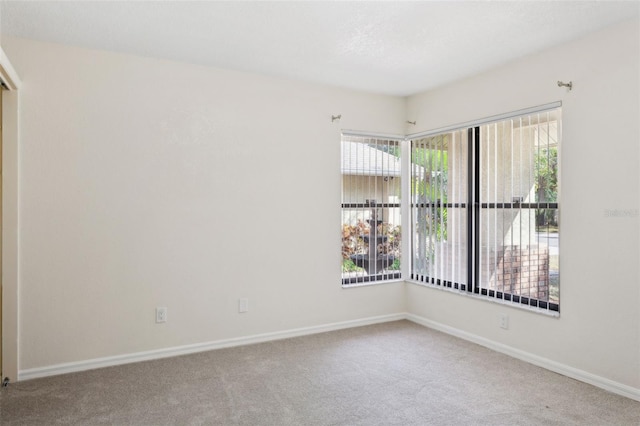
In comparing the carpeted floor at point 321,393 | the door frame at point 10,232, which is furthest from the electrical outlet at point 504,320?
the door frame at point 10,232

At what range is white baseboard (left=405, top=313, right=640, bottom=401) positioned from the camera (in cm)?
281

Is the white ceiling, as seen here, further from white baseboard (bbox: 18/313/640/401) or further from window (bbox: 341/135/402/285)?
white baseboard (bbox: 18/313/640/401)

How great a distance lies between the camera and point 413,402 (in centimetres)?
269

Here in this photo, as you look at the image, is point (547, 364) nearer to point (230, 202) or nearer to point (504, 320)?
point (504, 320)

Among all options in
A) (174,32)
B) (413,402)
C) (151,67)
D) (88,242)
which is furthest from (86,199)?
(413,402)

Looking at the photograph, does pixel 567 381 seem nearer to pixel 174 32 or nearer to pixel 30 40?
pixel 174 32

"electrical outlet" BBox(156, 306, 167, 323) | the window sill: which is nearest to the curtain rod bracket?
the window sill

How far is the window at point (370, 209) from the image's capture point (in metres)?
4.45

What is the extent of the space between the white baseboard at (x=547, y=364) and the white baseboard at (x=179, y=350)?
74cm

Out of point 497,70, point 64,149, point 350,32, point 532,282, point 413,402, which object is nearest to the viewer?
point 413,402

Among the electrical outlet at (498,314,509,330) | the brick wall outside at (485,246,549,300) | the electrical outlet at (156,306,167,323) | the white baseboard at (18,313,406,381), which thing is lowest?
the white baseboard at (18,313,406,381)

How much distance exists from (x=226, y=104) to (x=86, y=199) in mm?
1421

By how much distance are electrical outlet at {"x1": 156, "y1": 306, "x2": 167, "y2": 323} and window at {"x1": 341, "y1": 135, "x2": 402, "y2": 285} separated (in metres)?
1.81

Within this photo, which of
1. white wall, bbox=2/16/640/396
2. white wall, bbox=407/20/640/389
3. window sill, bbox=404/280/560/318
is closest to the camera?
white wall, bbox=407/20/640/389
